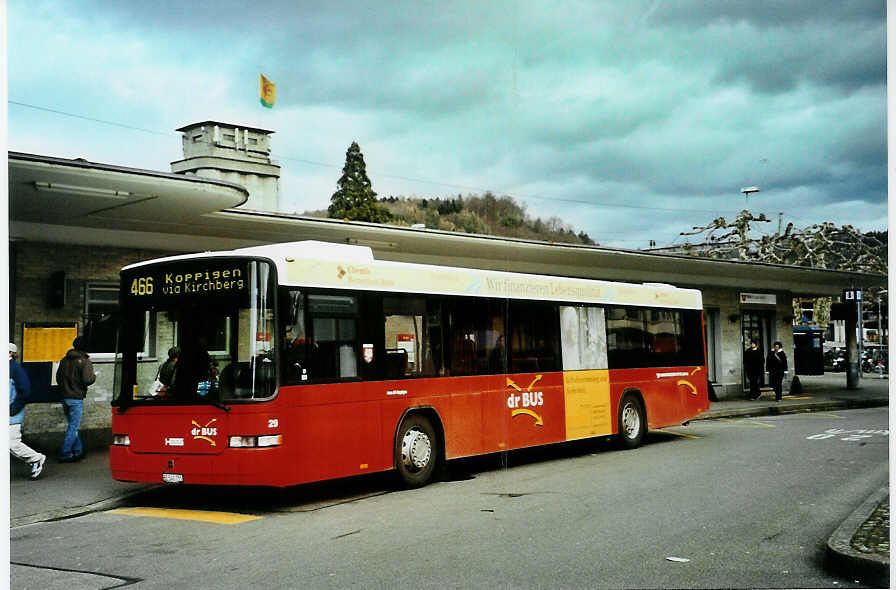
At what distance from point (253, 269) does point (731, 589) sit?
5844 millimetres

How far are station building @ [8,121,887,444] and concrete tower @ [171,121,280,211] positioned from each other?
26mm

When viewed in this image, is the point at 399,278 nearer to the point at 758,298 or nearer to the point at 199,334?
the point at 199,334

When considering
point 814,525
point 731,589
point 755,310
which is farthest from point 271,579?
point 755,310

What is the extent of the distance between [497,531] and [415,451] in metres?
3.40

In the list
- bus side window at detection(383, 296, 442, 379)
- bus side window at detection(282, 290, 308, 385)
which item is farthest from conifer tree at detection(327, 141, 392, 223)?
bus side window at detection(282, 290, 308, 385)

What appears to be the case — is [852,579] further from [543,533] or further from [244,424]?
[244,424]

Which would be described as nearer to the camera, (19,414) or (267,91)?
(267,91)

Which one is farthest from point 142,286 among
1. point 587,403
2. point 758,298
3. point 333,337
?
point 758,298

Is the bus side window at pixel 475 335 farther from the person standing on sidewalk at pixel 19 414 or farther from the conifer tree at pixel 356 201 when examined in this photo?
the person standing on sidewalk at pixel 19 414

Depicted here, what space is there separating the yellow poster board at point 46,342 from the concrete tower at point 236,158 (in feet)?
10.5

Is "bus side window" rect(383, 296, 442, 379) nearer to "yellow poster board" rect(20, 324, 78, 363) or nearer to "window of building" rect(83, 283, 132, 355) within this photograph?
"window of building" rect(83, 283, 132, 355)

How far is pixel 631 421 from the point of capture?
16.1 metres

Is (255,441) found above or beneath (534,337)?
beneath

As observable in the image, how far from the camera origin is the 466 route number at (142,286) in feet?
36.0
